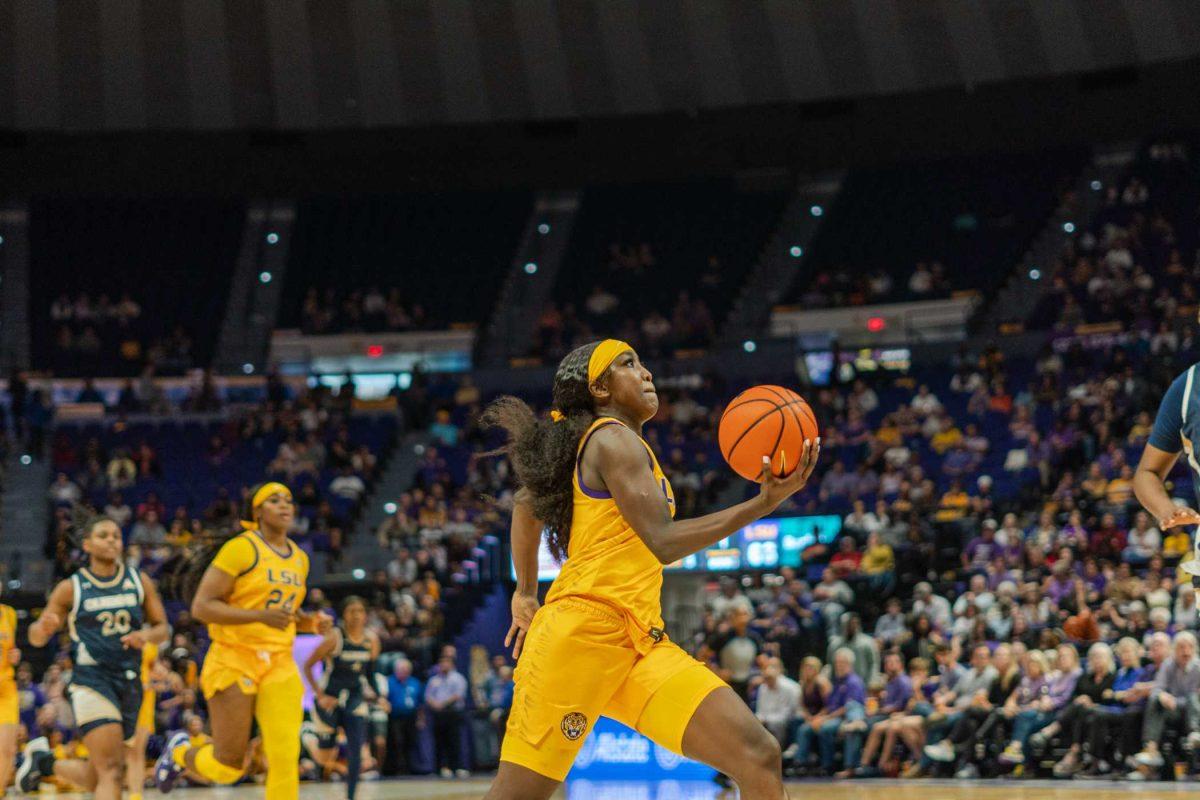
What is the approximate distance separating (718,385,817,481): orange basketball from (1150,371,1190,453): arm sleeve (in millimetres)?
1579

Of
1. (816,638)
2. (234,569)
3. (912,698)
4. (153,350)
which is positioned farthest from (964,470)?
(153,350)

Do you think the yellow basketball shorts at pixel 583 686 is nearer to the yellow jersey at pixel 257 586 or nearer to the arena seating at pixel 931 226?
the yellow jersey at pixel 257 586

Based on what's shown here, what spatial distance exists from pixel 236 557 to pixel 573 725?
14.8 ft

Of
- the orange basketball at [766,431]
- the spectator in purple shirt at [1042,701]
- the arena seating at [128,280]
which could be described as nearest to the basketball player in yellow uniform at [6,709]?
the orange basketball at [766,431]

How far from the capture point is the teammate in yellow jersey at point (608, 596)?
5.11 meters

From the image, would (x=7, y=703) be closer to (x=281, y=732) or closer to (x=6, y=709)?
(x=6, y=709)

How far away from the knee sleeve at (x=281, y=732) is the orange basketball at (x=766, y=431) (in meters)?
4.57

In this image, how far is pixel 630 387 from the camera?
216 inches

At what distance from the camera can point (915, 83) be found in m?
29.0

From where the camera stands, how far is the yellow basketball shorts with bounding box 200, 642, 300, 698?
8.97 m

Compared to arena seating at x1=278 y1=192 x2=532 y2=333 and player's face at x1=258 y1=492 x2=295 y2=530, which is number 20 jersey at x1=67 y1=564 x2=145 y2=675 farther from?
arena seating at x1=278 y1=192 x2=532 y2=333

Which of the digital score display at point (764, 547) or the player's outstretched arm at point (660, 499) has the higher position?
the digital score display at point (764, 547)

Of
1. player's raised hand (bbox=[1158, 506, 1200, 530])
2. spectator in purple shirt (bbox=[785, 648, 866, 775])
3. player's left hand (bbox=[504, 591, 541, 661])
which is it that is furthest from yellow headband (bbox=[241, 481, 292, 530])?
spectator in purple shirt (bbox=[785, 648, 866, 775])

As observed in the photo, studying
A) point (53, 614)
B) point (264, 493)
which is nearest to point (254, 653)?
point (264, 493)
